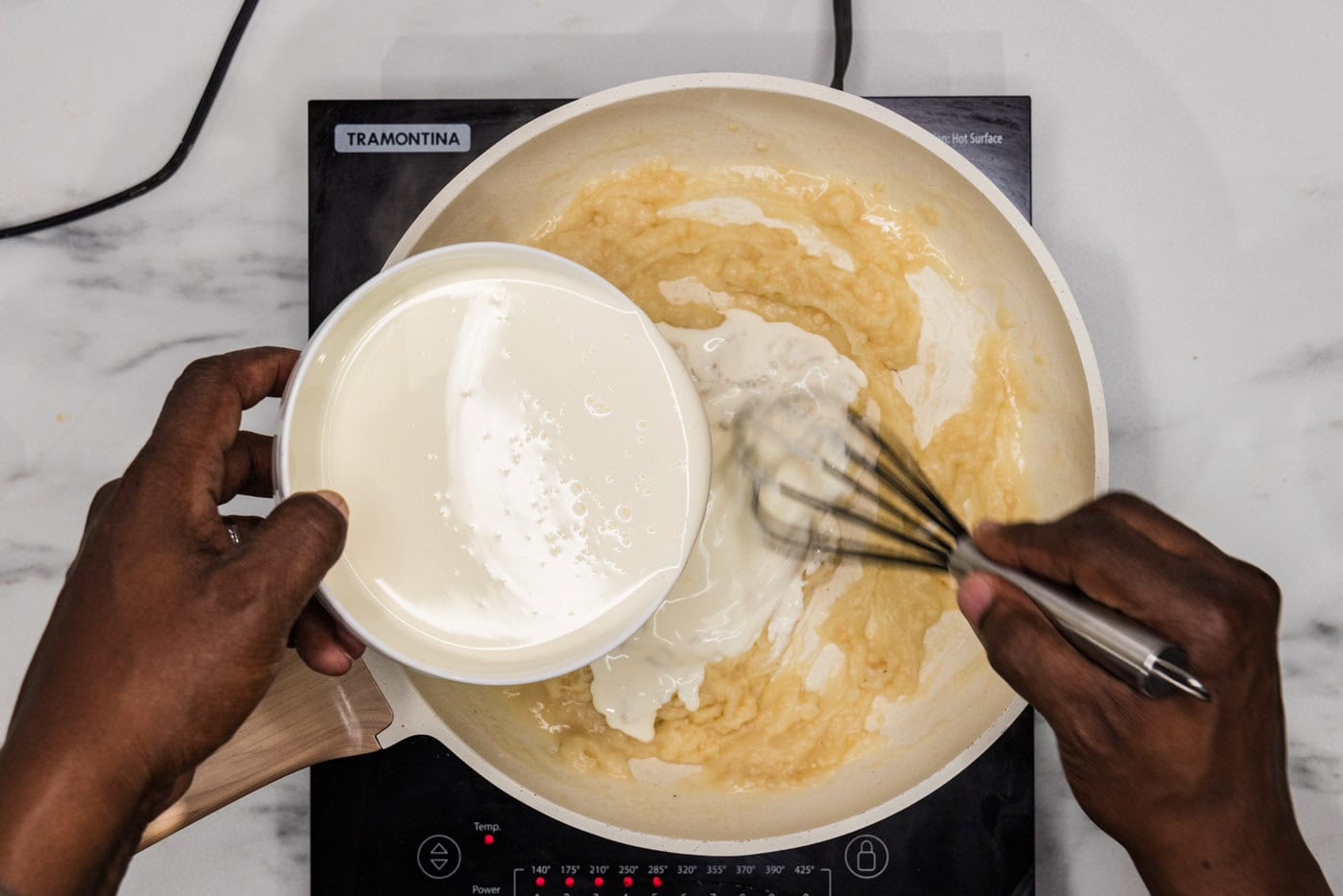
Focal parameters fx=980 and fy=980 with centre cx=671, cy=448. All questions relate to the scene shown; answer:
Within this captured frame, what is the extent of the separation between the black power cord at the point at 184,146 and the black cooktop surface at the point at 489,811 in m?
0.13

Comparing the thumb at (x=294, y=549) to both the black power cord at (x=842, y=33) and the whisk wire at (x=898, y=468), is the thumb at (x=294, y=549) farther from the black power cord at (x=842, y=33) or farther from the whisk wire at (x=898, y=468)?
the black power cord at (x=842, y=33)

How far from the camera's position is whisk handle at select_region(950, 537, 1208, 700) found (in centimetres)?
46

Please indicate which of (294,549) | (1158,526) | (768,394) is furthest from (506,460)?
(1158,526)

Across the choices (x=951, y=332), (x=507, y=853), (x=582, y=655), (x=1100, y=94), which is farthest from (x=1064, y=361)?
(x=507, y=853)

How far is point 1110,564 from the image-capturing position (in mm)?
496

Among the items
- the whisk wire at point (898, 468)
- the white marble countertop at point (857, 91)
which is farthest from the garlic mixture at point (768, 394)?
the white marble countertop at point (857, 91)

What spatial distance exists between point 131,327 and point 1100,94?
0.81 metres

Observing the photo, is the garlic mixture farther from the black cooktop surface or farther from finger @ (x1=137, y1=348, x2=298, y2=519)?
finger @ (x1=137, y1=348, x2=298, y2=519)

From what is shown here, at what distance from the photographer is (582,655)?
0.58m

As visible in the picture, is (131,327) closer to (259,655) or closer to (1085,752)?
(259,655)

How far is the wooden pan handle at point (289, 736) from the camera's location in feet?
1.92

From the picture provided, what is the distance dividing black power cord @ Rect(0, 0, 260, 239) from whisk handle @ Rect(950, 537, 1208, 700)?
70cm

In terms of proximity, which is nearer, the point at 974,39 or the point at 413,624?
the point at 413,624

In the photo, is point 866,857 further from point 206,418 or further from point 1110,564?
point 206,418
